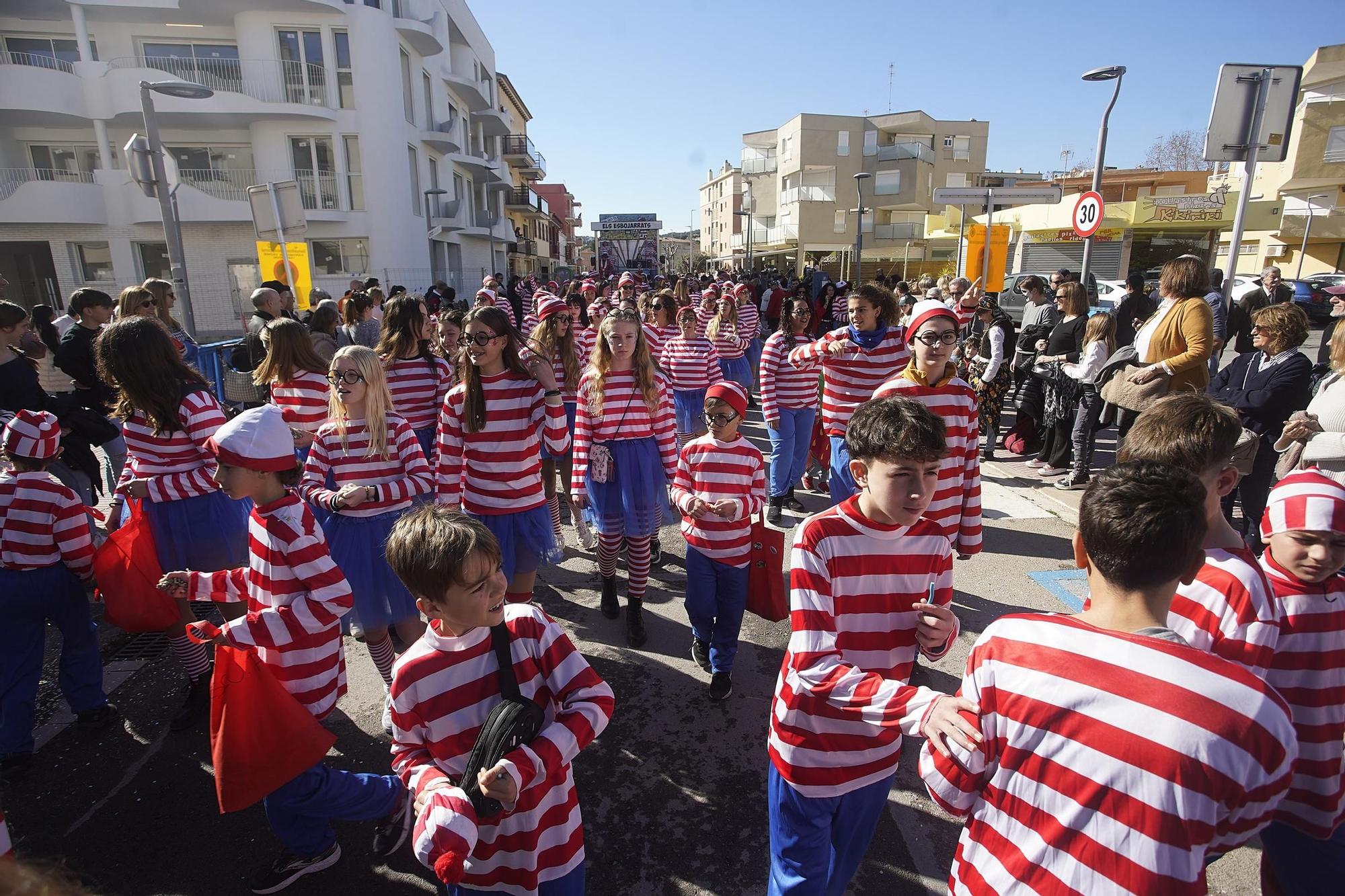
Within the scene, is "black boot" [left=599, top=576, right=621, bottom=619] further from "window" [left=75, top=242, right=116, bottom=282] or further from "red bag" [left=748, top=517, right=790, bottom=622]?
"window" [left=75, top=242, right=116, bottom=282]

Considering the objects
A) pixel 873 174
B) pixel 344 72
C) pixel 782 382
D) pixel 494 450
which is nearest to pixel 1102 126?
pixel 782 382

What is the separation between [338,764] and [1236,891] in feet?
12.5

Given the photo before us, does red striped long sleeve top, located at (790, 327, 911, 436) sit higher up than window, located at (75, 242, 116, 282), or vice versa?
window, located at (75, 242, 116, 282)

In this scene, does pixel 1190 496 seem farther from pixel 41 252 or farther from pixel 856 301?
pixel 41 252

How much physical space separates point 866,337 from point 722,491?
1.99 metres

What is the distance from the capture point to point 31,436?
9.98 feet

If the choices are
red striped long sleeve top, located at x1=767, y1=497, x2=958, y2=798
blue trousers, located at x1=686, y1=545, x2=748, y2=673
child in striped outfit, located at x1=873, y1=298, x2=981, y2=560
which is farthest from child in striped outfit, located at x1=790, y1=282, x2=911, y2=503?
red striped long sleeve top, located at x1=767, y1=497, x2=958, y2=798

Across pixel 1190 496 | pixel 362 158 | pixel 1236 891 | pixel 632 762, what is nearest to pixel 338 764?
pixel 632 762

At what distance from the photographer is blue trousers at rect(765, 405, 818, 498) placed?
6180 mm

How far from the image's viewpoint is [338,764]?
3.14m

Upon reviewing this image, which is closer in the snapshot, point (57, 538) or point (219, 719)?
point (219, 719)

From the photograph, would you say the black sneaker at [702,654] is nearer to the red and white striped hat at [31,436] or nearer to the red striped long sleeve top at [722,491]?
the red striped long sleeve top at [722,491]

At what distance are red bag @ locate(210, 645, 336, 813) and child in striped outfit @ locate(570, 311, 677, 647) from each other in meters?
2.27

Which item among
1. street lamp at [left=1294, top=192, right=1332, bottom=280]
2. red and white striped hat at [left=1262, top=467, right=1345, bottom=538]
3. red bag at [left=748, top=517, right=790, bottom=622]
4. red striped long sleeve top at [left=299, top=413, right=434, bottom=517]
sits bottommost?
red bag at [left=748, top=517, right=790, bottom=622]
